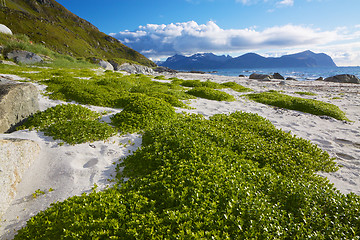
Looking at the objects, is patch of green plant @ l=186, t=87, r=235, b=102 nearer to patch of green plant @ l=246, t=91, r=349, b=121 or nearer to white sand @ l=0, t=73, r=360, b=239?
patch of green plant @ l=246, t=91, r=349, b=121

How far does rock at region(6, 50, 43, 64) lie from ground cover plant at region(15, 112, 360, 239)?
3664 cm

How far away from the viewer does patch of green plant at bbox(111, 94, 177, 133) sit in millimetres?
10866

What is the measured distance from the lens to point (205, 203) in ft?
16.9

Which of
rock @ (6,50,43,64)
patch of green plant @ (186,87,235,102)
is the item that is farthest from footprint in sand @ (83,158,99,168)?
rock @ (6,50,43,64)

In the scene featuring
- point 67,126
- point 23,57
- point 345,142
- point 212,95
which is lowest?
point 345,142

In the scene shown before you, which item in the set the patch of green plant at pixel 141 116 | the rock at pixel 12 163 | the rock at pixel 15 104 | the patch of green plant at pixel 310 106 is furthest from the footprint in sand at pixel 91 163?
the patch of green plant at pixel 310 106

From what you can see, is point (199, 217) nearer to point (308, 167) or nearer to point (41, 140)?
point (308, 167)

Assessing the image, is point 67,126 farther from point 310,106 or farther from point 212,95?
point 310,106

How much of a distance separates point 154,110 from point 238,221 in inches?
349

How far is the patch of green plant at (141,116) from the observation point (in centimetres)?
1087

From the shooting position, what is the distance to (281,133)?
35.0 ft

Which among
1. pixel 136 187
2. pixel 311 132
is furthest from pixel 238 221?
pixel 311 132

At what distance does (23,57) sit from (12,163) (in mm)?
36040

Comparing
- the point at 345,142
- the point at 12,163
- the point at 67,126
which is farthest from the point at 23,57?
the point at 345,142
